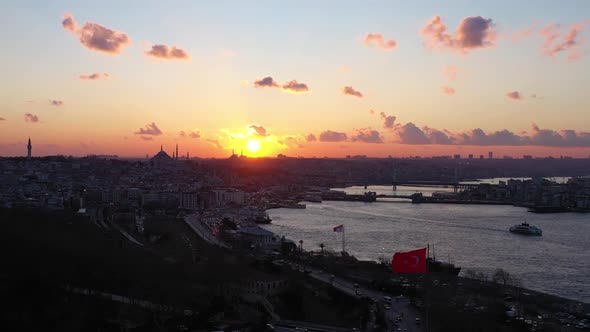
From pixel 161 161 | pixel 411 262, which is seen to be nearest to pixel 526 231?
pixel 411 262

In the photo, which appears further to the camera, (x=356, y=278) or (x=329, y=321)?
(x=356, y=278)

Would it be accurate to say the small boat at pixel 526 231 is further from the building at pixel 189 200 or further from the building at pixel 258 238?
the building at pixel 189 200

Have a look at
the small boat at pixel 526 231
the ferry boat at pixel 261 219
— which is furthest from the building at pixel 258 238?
the small boat at pixel 526 231

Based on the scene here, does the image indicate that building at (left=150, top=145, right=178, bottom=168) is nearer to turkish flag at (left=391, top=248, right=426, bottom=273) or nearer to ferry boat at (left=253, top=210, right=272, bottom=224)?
ferry boat at (left=253, top=210, right=272, bottom=224)

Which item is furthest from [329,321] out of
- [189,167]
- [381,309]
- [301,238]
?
[189,167]

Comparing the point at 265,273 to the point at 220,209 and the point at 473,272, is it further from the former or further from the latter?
the point at 220,209
